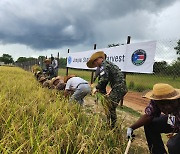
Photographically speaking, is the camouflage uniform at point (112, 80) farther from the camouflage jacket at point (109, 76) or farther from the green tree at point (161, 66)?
the green tree at point (161, 66)

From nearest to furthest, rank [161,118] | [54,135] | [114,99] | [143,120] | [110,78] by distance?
1. [54,135]
2. [143,120]
3. [161,118]
4. [114,99]
5. [110,78]

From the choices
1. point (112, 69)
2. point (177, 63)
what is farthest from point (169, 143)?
point (177, 63)

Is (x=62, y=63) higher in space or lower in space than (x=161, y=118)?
higher

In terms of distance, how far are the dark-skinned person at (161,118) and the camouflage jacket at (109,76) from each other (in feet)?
3.69

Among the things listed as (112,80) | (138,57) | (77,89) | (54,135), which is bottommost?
(54,135)

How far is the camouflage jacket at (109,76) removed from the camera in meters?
3.91

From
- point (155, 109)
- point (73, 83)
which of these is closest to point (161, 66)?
point (73, 83)

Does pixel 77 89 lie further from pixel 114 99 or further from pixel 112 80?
pixel 114 99

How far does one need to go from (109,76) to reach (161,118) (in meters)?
1.26

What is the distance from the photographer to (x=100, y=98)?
341 centimetres

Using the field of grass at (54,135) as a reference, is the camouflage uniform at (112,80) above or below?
A: above

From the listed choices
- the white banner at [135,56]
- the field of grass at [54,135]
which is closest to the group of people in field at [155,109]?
the field of grass at [54,135]

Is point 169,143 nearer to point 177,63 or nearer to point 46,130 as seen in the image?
point 46,130

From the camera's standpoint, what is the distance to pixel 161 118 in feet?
9.68
